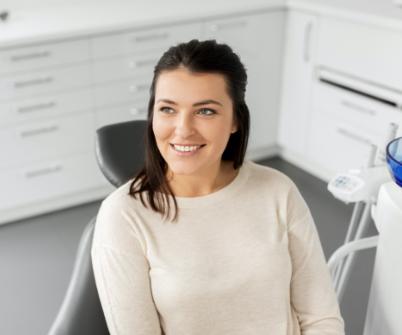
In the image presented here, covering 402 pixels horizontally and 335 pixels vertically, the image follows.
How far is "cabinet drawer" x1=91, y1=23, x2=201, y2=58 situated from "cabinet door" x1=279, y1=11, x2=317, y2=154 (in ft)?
1.75

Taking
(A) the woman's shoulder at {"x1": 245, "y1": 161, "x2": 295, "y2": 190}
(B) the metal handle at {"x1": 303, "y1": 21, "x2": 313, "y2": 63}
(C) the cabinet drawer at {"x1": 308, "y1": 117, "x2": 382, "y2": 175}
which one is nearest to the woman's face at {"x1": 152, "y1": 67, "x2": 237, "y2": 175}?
(A) the woman's shoulder at {"x1": 245, "y1": 161, "x2": 295, "y2": 190}

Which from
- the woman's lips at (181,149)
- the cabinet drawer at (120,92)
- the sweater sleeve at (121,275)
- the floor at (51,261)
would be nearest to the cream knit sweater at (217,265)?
the sweater sleeve at (121,275)

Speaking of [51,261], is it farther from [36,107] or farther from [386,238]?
[386,238]

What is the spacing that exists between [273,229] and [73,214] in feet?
5.96

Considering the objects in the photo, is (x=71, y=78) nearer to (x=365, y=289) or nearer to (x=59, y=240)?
(x=59, y=240)

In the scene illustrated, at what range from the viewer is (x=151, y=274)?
117cm

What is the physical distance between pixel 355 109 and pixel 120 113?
1.14 metres

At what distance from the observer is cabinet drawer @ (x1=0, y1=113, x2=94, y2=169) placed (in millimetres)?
2621

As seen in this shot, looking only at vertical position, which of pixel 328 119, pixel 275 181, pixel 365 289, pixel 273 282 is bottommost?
pixel 365 289

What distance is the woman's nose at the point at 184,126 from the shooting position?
3.72ft

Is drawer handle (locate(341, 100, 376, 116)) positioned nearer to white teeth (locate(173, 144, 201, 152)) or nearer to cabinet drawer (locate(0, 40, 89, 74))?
cabinet drawer (locate(0, 40, 89, 74))

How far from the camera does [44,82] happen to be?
259cm

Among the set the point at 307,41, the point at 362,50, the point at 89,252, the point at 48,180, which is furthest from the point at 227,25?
the point at 89,252

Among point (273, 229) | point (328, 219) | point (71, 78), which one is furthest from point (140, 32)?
point (273, 229)
